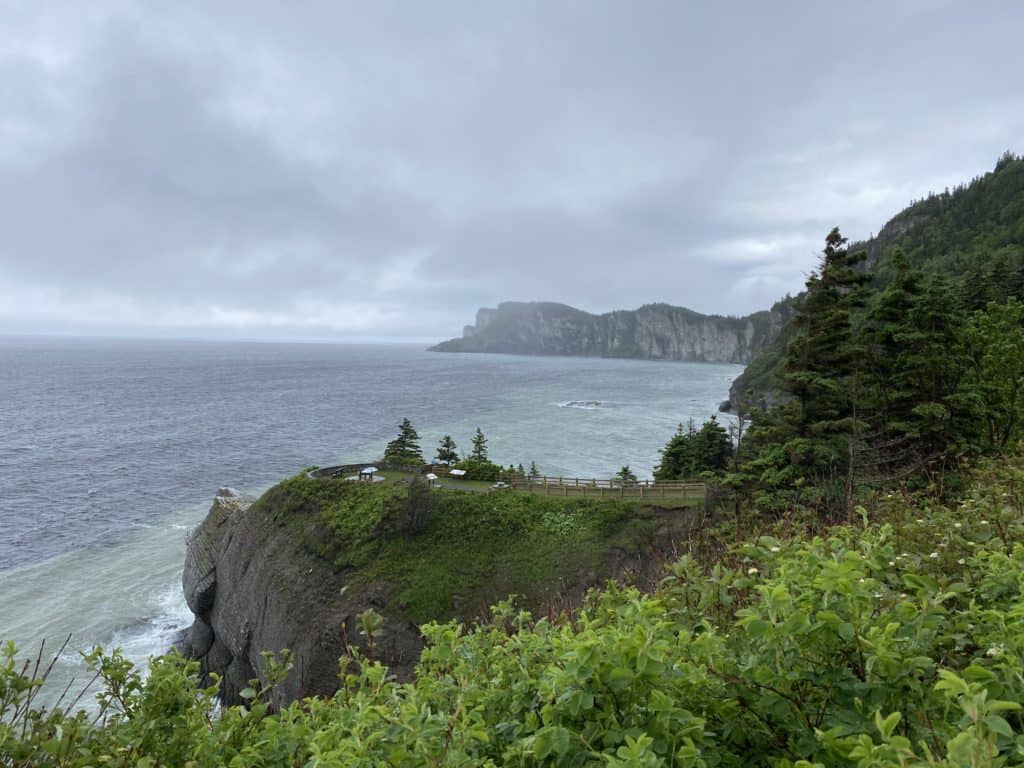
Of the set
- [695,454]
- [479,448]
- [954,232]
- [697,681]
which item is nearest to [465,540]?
[479,448]

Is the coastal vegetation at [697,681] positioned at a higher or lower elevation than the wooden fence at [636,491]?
higher

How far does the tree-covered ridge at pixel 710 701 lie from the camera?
196 cm

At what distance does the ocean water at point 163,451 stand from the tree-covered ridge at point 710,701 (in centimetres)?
1116

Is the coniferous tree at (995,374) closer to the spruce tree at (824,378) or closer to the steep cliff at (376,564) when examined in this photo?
the spruce tree at (824,378)

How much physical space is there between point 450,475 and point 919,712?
28.7m

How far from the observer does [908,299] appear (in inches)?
712

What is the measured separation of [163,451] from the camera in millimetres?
54188

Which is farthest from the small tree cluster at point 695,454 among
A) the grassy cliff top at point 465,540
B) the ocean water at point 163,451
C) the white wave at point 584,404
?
the white wave at point 584,404

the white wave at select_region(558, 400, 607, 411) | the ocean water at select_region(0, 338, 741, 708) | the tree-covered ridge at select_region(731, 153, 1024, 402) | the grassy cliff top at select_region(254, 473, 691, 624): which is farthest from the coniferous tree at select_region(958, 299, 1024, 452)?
the white wave at select_region(558, 400, 607, 411)

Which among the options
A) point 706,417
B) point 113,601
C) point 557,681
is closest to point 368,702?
point 557,681

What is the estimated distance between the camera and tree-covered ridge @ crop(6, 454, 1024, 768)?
196cm

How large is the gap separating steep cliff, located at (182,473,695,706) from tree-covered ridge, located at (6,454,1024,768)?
1613 cm

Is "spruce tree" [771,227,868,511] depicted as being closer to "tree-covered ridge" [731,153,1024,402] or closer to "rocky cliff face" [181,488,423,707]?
"rocky cliff face" [181,488,423,707]

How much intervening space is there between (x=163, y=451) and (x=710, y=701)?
6427 cm
